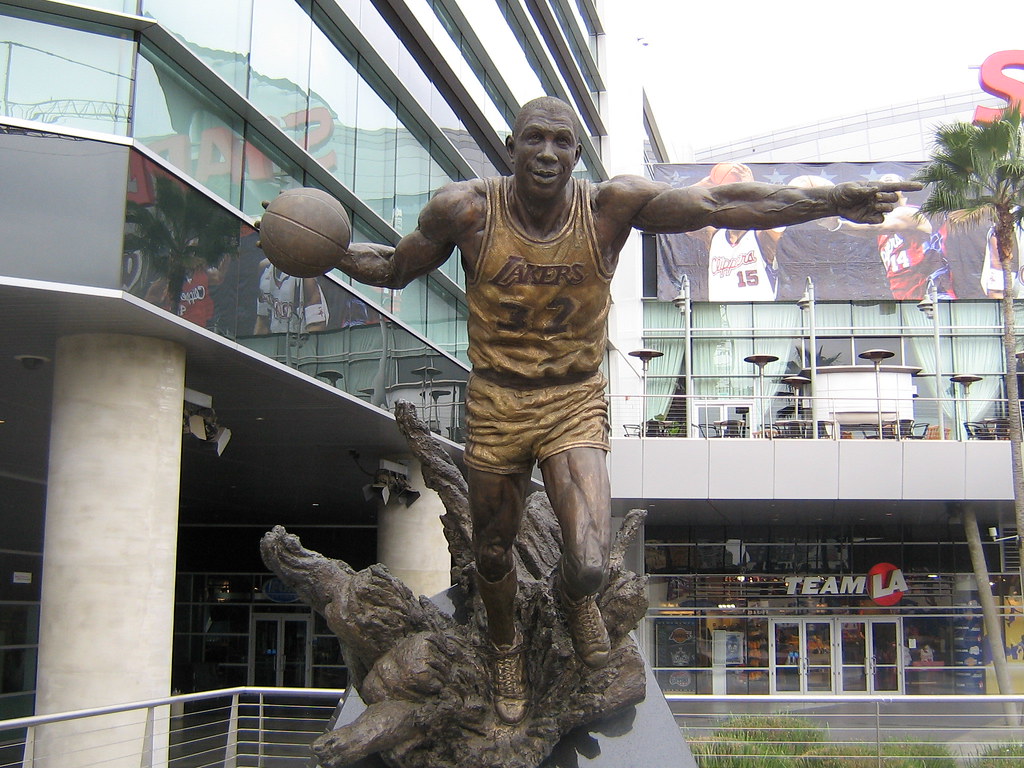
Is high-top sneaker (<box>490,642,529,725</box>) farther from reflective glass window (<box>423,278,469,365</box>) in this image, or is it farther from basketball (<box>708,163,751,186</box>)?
basketball (<box>708,163,751,186</box>)

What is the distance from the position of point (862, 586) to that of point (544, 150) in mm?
26326

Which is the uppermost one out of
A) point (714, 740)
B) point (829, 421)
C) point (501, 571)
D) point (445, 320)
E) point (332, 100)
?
point (332, 100)

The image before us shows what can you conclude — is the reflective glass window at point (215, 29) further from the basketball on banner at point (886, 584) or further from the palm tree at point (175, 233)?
the basketball on banner at point (886, 584)

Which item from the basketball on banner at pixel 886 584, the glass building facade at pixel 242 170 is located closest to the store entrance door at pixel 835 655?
the basketball on banner at pixel 886 584

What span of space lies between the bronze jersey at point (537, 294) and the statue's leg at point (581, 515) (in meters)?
0.40

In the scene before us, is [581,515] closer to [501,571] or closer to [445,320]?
[501,571]

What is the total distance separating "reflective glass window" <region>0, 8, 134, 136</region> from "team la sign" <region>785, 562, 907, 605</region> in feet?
75.5

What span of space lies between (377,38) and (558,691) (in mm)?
12771

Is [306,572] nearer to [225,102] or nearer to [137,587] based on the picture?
[137,587]

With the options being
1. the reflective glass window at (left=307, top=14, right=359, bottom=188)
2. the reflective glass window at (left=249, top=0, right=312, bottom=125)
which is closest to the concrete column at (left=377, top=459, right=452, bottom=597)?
the reflective glass window at (left=307, top=14, right=359, bottom=188)

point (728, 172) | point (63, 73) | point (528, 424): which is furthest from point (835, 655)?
point (528, 424)

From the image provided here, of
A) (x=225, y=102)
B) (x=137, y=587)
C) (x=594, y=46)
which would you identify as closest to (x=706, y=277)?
(x=594, y=46)

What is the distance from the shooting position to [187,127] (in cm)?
1067

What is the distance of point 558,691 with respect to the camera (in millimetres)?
5438
